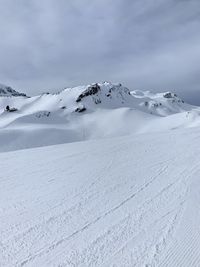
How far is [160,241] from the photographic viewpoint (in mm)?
5133

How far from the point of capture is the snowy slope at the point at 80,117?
67.8 metres

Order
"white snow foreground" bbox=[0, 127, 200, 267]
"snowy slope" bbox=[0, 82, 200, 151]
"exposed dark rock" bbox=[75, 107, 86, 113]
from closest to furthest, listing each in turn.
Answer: "white snow foreground" bbox=[0, 127, 200, 267]
"snowy slope" bbox=[0, 82, 200, 151]
"exposed dark rock" bbox=[75, 107, 86, 113]

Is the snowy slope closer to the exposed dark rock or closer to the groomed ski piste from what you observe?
the exposed dark rock

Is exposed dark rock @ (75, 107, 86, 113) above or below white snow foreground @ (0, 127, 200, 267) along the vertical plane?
above

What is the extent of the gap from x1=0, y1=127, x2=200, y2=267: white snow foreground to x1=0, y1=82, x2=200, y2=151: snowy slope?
49.0 meters

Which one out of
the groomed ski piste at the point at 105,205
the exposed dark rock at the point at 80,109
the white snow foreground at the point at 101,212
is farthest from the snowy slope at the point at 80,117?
the white snow foreground at the point at 101,212

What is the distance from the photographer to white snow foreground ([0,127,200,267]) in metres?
4.74

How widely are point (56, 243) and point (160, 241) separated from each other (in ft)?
5.19

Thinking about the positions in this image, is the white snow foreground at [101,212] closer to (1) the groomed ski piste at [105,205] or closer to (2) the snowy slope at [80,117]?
(1) the groomed ski piste at [105,205]

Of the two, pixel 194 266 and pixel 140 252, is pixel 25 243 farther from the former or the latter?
pixel 194 266

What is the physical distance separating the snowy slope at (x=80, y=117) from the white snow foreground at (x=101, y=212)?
4901 cm

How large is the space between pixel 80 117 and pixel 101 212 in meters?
96.4

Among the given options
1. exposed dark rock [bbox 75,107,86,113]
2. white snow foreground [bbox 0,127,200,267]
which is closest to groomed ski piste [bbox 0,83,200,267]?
white snow foreground [bbox 0,127,200,267]

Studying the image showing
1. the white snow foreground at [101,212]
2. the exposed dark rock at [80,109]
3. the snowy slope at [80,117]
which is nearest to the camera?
the white snow foreground at [101,212]
